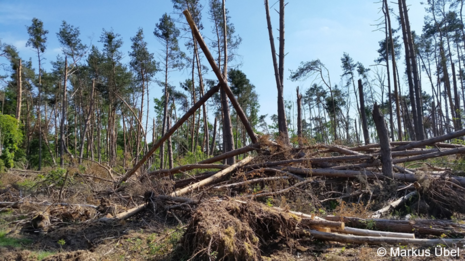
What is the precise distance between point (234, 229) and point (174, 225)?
202 cm

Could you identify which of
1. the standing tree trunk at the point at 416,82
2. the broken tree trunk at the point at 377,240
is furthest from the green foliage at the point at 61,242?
the standing tree trunk at the point at 416,82

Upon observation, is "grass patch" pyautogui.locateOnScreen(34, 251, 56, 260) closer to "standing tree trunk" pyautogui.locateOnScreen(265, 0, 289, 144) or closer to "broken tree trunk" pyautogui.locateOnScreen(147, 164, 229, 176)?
"broken tree trunk" pyautogui.locateOnScreen(147, 164, 229, 176)

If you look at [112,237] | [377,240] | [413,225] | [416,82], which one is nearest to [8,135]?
[112,237]

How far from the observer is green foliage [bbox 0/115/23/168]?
25812mm

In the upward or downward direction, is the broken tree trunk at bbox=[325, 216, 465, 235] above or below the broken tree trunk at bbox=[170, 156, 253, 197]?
below

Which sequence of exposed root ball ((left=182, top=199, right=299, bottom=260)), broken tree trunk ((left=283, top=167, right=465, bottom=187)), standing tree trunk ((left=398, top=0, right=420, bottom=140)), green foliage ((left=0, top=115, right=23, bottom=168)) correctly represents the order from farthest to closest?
green foliage ((left=0, top=115, right=23, bottom=168)) < standing tree trunk ((left=398, top=0, right=420, bottom=140)) < broken tree trunk ((left=283, top=167, right=465, bottom=187)) < exposed root ball ((left=182, top=199, right=299, bottom=260))

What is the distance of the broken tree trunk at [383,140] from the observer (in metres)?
5.88

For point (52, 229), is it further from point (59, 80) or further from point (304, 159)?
point (59, 80)

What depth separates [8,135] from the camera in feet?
87.9

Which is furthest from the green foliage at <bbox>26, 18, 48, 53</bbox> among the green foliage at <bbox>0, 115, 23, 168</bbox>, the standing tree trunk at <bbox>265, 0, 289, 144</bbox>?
the standing tree trunk at <bbox>265, 0, 289, 144</bbox>

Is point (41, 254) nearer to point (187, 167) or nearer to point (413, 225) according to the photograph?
point (187, 167)

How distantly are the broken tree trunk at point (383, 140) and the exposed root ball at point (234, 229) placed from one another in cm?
279

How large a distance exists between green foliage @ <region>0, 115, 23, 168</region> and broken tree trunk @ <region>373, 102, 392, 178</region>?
28150 millimetres

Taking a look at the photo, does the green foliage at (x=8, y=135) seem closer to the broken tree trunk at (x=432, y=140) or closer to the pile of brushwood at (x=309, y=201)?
the pile of brushwood at (x=309, y=201)
